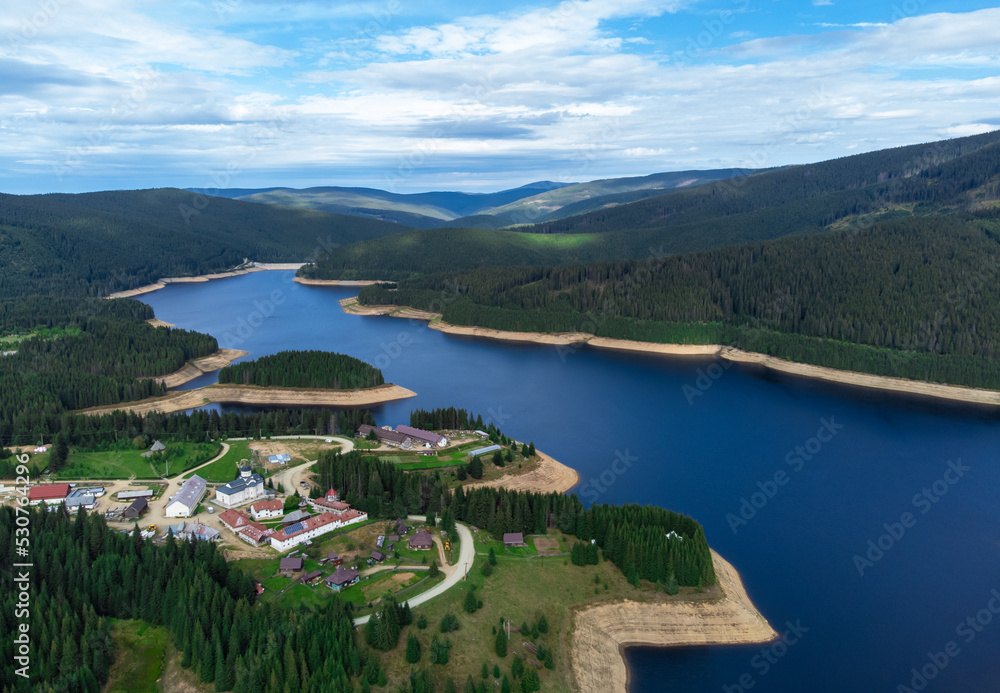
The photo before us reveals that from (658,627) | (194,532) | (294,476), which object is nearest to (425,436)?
(294,476)

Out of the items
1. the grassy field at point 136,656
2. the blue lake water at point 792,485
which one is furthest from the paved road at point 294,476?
the grassy field at point 136,656

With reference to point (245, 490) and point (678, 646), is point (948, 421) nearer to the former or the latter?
point (678, 646)

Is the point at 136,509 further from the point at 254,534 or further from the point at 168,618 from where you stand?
the point at 168,618

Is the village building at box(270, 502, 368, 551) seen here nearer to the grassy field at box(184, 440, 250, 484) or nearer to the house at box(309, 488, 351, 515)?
the house at box(309, 488, 351, 515)

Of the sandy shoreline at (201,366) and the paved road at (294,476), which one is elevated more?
the sandy shoreline at (201,366)

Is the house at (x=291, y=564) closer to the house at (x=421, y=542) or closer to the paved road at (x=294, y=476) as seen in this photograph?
the house at (x=421, y=542)

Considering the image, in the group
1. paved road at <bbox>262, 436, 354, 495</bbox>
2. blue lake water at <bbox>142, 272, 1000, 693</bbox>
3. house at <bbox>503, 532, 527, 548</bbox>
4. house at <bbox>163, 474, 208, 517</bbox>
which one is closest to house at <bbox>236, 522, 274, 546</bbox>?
house at <bbox>163, 474, 208, 517</bbox>
